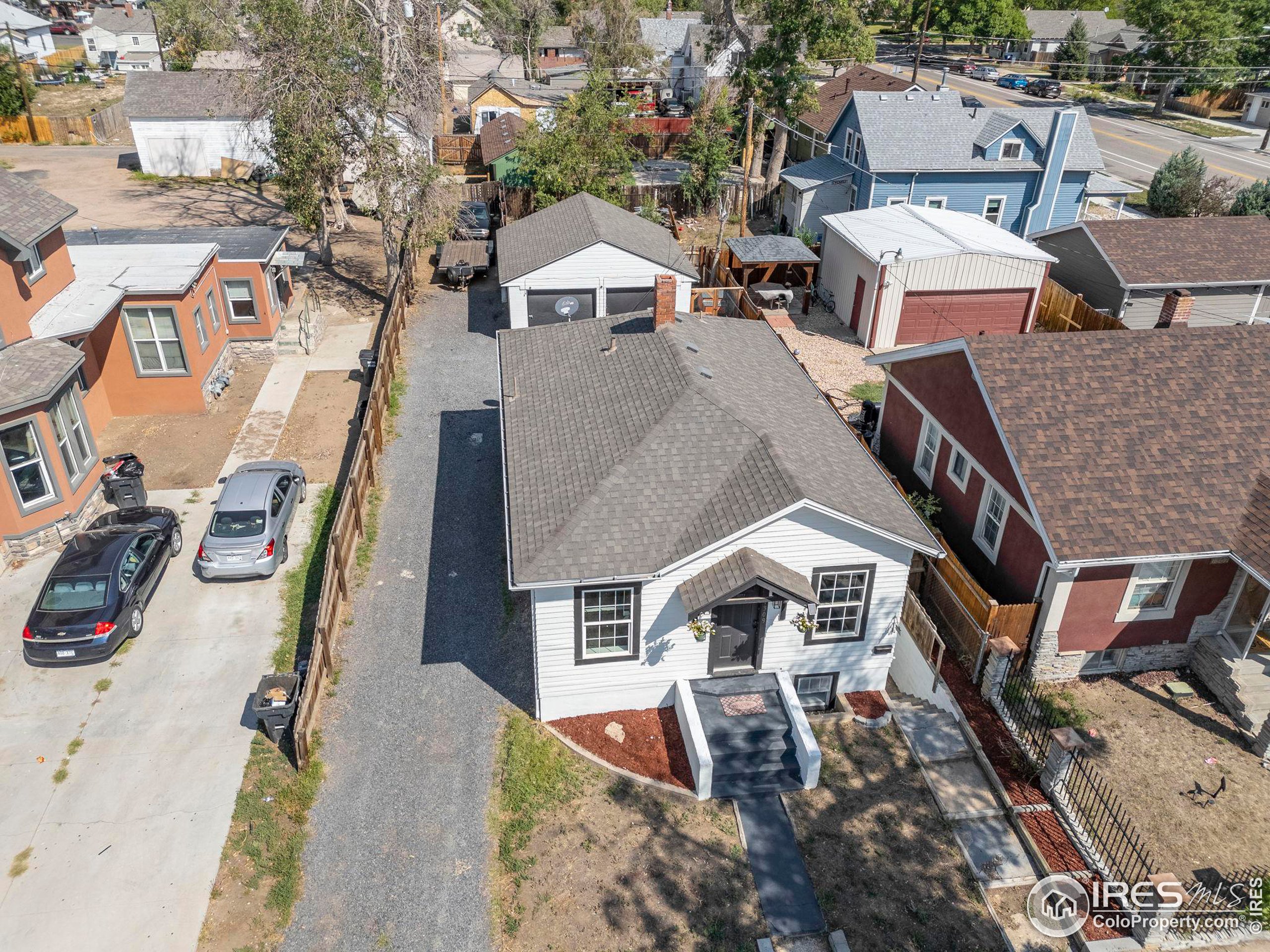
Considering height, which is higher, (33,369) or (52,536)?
(33,369)

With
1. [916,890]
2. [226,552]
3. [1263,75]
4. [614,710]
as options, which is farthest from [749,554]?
[1263,75]

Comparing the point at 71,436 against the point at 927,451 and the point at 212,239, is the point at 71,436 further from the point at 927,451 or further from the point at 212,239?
the point at 927,451

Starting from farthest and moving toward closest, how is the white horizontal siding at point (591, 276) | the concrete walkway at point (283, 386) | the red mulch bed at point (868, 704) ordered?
the white horizontal siding at point (591, 276) → the concrete walkway at point (283, 386) → the red mulch bed at point (868, 704)

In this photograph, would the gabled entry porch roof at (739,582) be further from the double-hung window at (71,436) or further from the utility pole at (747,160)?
the utility pole at (747,160)

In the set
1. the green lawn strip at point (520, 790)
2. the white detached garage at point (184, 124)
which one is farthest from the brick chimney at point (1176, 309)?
the white detached garage at point (184, 124)

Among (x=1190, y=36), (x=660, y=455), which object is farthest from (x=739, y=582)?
(x=1190, y=36)

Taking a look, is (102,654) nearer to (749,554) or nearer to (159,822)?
(159,822)
